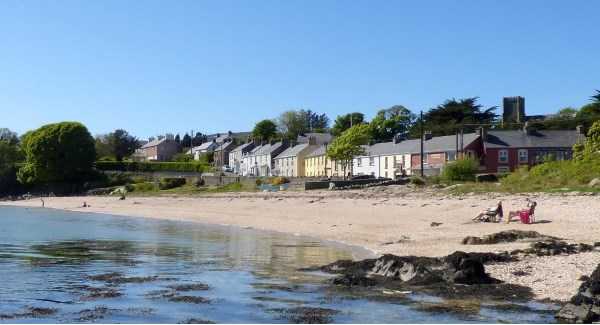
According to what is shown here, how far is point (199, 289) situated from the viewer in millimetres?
18297

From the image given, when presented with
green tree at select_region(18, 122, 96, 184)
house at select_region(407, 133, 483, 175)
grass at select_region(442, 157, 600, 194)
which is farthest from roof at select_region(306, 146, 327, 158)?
grass at select_region(442, 157, 600, 194)

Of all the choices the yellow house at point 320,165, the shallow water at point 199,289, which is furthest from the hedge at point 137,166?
the shallow water at point 199,289

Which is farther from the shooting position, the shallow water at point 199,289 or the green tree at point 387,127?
the green tree at point 387,127

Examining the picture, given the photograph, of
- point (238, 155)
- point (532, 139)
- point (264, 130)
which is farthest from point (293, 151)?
point (532, 139)

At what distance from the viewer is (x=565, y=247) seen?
2072 cm

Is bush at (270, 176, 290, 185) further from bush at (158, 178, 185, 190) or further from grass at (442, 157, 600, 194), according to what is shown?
grass at (442, 157, 600, 194)

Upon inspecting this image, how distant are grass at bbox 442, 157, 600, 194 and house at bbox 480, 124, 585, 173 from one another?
2827cm

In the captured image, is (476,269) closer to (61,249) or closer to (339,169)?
(61,249)

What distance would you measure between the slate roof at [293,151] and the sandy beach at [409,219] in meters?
40.7

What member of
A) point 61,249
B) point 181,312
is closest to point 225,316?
point 181,312

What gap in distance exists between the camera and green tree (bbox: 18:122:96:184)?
109562mm

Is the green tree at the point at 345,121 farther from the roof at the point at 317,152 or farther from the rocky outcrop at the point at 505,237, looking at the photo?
the rocky outcrop at the point at 505,237

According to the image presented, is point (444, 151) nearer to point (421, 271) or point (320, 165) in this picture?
point (320, 165)

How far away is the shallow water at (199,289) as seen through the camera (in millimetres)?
14453
